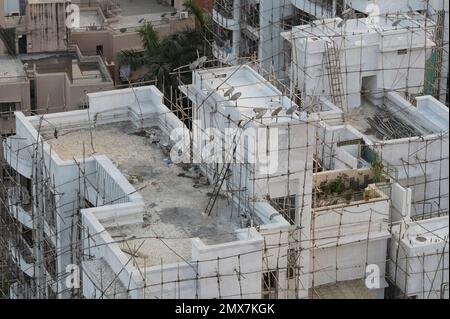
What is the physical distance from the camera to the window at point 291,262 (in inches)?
1357

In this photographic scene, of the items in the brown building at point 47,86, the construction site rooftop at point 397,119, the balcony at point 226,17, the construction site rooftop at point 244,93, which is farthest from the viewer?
the balcony at point 226,17

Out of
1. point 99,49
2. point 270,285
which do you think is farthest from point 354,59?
point 99,49

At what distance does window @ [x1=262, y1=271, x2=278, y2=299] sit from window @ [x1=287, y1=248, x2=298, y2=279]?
21.1 inches

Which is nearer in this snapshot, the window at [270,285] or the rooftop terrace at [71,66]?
the window at [270,285]

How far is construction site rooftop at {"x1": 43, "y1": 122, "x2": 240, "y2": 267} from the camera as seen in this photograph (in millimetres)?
33688

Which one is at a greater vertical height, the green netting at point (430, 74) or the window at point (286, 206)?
the window at point (286, 206)

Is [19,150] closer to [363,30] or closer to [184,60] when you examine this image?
[363,30]

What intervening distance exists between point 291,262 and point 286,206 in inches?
50.2

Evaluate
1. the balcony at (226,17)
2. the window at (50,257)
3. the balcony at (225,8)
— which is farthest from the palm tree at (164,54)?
the window at (50,257)

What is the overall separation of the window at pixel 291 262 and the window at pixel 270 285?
1.76 ft

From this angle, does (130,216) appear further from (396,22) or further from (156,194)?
(396,22)

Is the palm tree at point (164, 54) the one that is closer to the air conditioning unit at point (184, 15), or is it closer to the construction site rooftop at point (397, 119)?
the air conditioning unit at point (184, 15)

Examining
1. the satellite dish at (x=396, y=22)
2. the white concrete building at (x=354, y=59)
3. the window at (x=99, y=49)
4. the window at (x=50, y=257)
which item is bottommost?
the window at (x=99, y=49)

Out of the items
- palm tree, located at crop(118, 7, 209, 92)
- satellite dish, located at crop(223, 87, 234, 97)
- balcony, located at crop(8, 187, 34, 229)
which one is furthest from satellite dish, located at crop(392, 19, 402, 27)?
palm tree, located at crop(118, 7, 209, 92)
